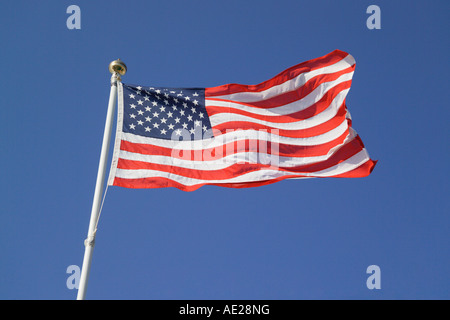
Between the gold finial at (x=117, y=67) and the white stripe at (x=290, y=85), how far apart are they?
2.57 meters

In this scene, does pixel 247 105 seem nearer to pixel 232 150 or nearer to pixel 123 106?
pixel 232 150

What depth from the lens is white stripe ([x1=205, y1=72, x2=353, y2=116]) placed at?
488 inches

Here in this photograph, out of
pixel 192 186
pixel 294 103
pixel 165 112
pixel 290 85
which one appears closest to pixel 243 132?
pixel 294 103

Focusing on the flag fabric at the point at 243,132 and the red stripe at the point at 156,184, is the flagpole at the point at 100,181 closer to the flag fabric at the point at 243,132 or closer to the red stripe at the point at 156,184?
the flag fabric at the point at 243,132

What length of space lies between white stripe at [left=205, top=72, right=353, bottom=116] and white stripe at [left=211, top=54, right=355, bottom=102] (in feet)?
0.55

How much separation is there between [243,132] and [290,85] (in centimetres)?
185

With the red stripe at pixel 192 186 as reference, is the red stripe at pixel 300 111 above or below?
above

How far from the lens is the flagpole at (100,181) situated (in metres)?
8.76

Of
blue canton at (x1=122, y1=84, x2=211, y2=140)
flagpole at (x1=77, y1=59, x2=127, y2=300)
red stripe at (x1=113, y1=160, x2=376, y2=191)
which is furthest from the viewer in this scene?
blue canton at (x1=122, y1=84, x2=211, y2=140)

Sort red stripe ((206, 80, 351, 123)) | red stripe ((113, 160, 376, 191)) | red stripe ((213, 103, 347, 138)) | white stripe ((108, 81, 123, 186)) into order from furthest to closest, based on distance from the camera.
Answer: red stripe ((206, 80, 351, 123))
red stripe ((213, 103, 347, 138))
red stripe ((113, 160, 376, 191))
white stripe ((108, 81, 123, 186))

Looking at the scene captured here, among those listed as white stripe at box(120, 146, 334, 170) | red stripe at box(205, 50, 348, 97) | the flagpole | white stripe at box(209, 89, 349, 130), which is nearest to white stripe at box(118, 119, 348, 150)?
white stripe at box(209, 89, 349, 130)

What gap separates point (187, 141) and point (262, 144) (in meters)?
1.84

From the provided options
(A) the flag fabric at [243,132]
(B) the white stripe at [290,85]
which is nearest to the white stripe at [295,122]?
(A) the flag fabric at [243,132]

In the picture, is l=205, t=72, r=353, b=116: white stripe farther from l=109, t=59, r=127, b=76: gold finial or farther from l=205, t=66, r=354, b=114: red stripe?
l=109, t=59, r=127, b=76: gold finial
